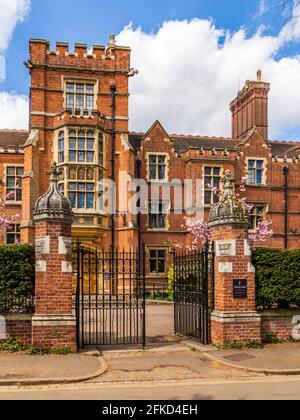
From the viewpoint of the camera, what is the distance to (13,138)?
3159cm

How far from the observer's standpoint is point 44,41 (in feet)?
96.5

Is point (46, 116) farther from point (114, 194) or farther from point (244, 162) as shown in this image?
point (244, 162)

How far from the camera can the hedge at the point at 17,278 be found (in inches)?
448

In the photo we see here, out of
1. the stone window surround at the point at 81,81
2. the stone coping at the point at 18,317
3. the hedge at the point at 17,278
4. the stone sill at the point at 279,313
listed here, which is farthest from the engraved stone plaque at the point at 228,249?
the stone window surround at the point at 81,81

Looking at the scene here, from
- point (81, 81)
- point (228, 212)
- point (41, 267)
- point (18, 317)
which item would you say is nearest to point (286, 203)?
point (81, 81)

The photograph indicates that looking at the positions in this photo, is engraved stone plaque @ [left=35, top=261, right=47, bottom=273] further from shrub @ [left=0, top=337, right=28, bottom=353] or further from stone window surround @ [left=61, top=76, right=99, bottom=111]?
stone window surround @ [left=61, top=76, right=99, bottom=111]

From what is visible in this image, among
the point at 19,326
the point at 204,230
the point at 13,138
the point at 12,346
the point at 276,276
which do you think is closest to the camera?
the point at 12,346

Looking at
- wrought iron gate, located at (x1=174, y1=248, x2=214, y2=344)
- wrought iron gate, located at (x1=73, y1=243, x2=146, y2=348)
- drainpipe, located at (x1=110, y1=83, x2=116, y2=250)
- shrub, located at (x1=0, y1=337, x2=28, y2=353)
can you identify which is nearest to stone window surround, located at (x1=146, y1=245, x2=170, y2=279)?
drainpipe, located at (x1=110, y1=83, x2=116, y2=250)

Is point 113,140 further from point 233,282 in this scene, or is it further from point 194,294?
point 233,282

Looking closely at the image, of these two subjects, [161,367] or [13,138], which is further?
[13,138]

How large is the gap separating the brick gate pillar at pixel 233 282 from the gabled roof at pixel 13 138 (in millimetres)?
20583

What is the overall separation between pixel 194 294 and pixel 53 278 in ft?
12.7

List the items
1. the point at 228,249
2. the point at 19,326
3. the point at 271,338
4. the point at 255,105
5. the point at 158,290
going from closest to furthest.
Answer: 1. the point at 19,326
2. the point at 228,249
3. the point at 271,338
4. the point at 158,290
5. the point at 255,105
